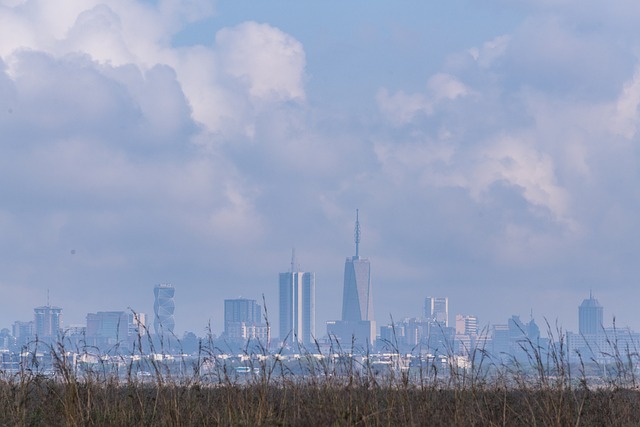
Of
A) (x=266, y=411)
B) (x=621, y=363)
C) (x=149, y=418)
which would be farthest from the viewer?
(x=621, y=363)

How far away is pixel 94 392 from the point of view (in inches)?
671

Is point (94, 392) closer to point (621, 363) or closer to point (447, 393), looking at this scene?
point (447, 393)

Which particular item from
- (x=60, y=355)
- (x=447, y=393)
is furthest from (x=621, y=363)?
(x=60, y=355)

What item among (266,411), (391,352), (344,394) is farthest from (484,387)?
(266,411)

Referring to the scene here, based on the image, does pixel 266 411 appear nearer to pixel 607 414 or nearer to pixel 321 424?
pixel 321 424

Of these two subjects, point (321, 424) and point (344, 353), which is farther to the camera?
point (344, 353)

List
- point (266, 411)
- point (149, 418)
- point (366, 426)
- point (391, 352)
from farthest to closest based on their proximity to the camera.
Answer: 1. point (391, 352)
2. point (149, 418)
3. point (266, 411)
4. point (366, 426)

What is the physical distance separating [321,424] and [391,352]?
6392 millimetres

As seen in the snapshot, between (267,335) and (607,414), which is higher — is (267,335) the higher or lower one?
the higher one

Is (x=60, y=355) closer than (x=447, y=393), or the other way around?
(x=60, y=355)

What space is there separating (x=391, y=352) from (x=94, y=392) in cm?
527

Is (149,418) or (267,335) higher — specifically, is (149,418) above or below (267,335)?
below

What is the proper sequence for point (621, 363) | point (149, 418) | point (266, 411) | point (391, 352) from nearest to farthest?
point (266, 411)
point (149, 418)
point (621, 363)
point (391, 352)

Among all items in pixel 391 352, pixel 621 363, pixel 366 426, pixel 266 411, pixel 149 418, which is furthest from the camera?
pixel 391 352
